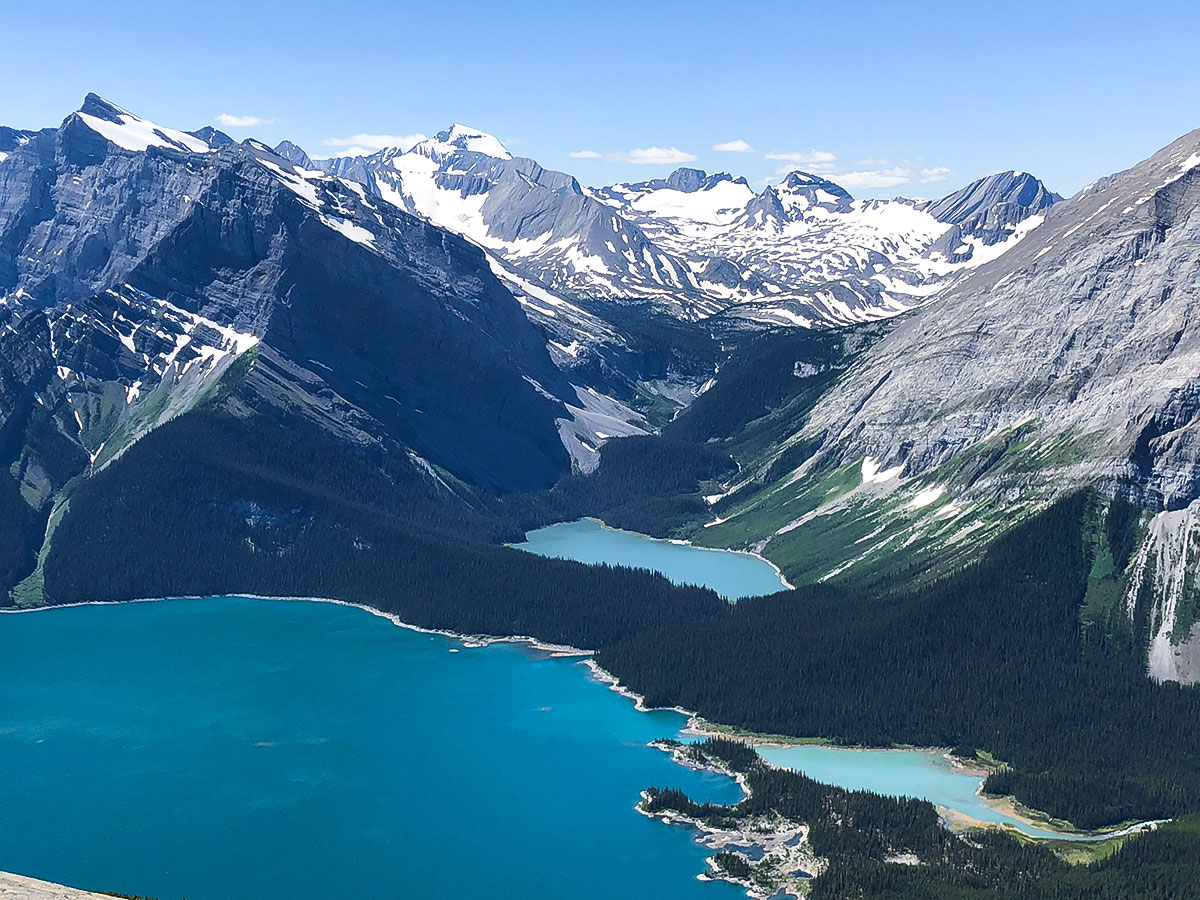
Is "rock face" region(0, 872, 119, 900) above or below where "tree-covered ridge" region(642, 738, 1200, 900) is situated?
above

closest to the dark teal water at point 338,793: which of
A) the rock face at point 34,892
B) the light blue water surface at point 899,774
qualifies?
the light blue water surface at point 899,774

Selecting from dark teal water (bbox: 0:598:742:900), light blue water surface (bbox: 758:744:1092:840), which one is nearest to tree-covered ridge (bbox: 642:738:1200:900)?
dark teal water (bbox: 0:598:742:900)

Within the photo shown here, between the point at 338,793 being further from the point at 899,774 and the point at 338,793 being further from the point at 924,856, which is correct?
the point at 899,774

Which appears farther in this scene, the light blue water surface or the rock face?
the light blue water surface

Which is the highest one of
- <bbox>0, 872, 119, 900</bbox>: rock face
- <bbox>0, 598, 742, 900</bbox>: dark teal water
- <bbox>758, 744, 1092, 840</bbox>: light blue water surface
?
<bbox>0, 872, 119, 900</bbox>: rock face

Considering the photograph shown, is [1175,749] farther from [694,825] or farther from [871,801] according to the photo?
[694,825]

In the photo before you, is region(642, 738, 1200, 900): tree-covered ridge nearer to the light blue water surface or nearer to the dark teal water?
the dark teal water

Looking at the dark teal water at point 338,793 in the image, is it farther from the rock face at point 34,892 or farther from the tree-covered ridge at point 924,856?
the rock face at point 34,892

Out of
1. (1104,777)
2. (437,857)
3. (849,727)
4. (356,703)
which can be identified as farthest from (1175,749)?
(356,703)

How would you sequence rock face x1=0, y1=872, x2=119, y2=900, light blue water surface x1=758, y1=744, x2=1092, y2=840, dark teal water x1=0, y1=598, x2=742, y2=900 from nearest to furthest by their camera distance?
rock face x1=0, y1=872, x2=119, y2=900 → dark teal water x1=0, y1=598, x2=742, y2=900 → light blue water surface x1=758, y1=744, x2=1092, y2=840

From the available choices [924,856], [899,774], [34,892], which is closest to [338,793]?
[924,856]
